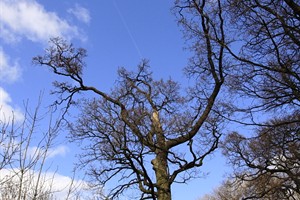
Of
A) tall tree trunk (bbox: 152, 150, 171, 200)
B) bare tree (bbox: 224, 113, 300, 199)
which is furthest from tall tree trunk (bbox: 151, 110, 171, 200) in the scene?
bare tree (bbox: 224, 113, 300, 199)

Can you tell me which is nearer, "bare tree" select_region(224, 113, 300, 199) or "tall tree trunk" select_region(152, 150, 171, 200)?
"tall tree trunk" select_region(152, 150, 171, 200)

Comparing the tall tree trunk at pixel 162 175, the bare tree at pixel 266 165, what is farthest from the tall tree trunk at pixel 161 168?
the bare tree at pixel 266 165

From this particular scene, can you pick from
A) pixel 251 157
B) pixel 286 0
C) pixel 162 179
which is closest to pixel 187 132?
pixel 162 179

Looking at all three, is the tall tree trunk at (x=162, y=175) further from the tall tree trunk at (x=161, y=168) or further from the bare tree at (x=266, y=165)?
the bare tree at (x=266, y=165)

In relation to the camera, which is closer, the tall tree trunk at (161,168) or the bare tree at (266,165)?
the tall tree trunk at (161,168)

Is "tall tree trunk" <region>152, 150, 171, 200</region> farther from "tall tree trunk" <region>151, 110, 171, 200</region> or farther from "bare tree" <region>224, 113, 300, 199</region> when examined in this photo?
"bare tree" <region>224, 113, 300, 199</region>

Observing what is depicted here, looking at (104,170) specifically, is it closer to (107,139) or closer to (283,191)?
(107,139)

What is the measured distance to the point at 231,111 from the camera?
37.2 ft

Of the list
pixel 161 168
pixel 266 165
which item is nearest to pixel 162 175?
pixel 161 168

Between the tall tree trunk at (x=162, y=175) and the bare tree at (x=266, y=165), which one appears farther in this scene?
the bare tree at (x=266, y=165)

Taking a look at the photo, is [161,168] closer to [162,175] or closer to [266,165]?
[162,175]

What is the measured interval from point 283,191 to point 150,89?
30.6ft

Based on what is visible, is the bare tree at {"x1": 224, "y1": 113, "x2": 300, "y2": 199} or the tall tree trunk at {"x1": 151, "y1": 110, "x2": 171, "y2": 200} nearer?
the tall tree trunk at {"x1": 151, "y1": 110, "x2": 171, "y2": 200}

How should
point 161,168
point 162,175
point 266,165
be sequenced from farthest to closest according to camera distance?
point 266,165 < point 161,168 < point 162,175
